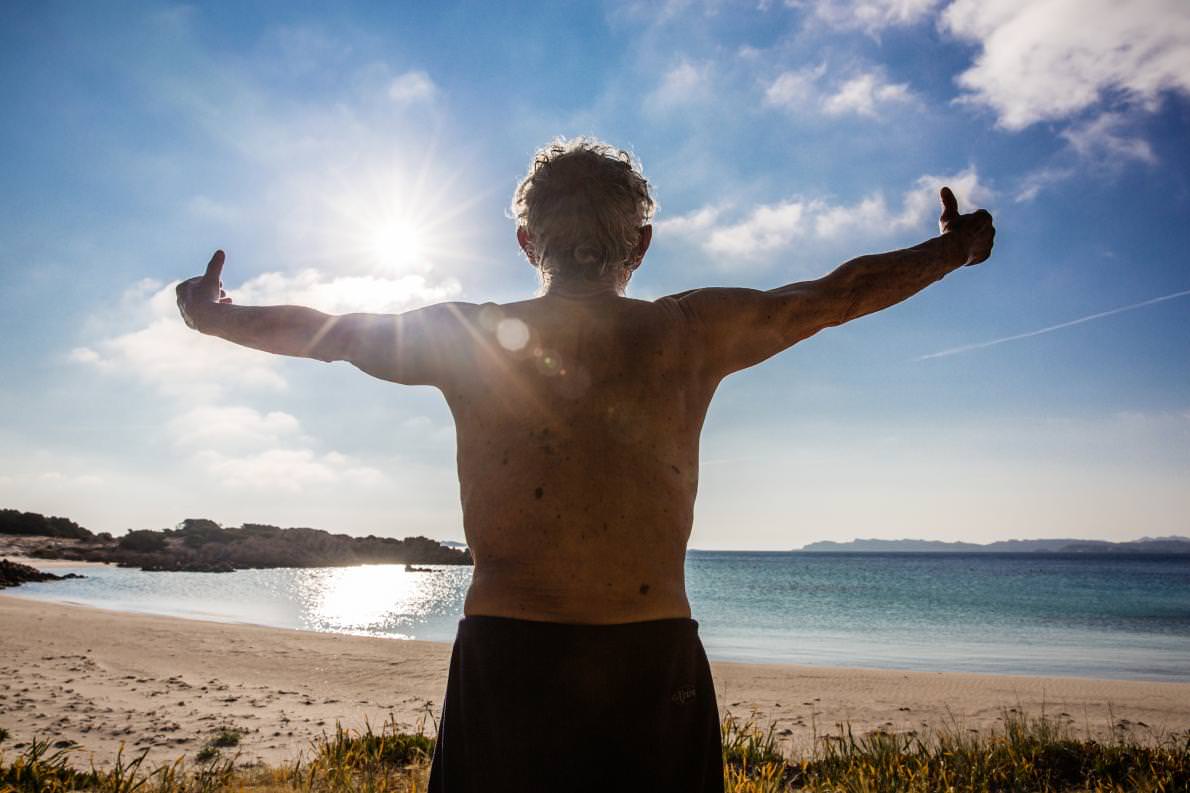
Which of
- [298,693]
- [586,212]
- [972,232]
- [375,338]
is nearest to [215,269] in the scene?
[375,338]

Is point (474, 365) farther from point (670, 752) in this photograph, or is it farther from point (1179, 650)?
point (1179, 650)

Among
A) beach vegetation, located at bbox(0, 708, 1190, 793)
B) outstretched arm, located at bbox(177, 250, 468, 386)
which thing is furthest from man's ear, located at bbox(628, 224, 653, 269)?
beach vegetation, located at bbox(0, 708, 1190, 793)

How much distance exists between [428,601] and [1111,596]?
1525 inches

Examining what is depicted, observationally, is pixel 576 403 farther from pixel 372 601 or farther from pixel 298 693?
pixel 372 601

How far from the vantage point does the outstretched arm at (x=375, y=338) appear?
1.72 meters

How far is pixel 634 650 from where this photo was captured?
4.65 ft

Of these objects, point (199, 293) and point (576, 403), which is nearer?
point (576, 403)

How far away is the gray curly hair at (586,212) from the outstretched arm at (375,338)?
29 cm

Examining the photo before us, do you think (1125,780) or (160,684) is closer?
(1125,780)

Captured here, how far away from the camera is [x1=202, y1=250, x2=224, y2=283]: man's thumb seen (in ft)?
7.12

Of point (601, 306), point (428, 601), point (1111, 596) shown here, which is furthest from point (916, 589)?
point (601, 306)

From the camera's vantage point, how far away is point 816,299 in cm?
189

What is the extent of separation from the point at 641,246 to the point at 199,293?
128 centimetres

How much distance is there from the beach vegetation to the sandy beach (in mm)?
1623
